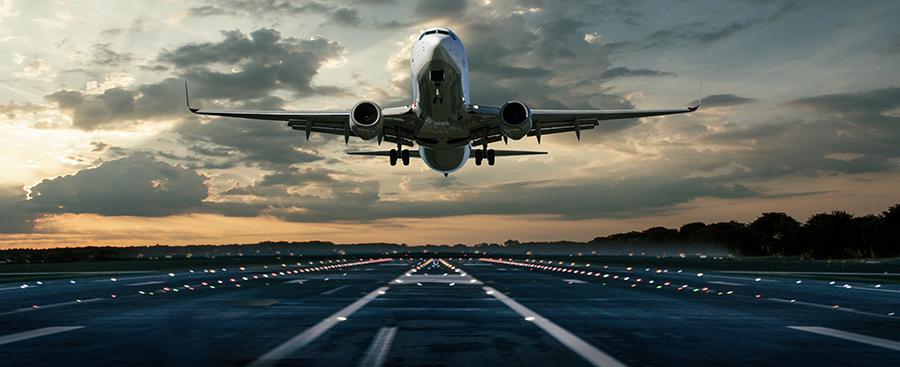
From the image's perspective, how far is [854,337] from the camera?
983 cm

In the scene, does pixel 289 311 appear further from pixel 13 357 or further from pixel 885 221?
pixel 885 221

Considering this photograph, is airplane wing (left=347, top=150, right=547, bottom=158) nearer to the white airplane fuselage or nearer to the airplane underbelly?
the airplane underbelly

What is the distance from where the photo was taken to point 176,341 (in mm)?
9477

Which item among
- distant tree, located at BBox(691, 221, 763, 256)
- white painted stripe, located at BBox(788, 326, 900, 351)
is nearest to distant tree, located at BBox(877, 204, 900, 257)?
distant tree, located at BBox(691, 221, 763, 256)

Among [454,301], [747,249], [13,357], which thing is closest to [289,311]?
[454,301]

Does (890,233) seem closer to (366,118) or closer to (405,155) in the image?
(405,155)

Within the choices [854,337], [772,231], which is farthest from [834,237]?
[854,337]

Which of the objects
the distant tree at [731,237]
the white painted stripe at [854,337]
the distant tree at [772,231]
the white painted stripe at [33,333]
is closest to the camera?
the white painted stripe at [854,337]

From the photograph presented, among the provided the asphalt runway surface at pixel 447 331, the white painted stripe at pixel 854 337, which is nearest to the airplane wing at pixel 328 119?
the asphalt runway surface at pixel 447 331

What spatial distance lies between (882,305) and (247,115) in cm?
2413

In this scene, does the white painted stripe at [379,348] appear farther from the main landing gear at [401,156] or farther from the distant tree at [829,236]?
the distant tree at [829,236]

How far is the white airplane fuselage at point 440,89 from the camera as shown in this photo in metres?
26.9

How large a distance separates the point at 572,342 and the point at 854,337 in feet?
12.7

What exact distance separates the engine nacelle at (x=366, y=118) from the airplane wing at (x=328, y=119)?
6.47ft
